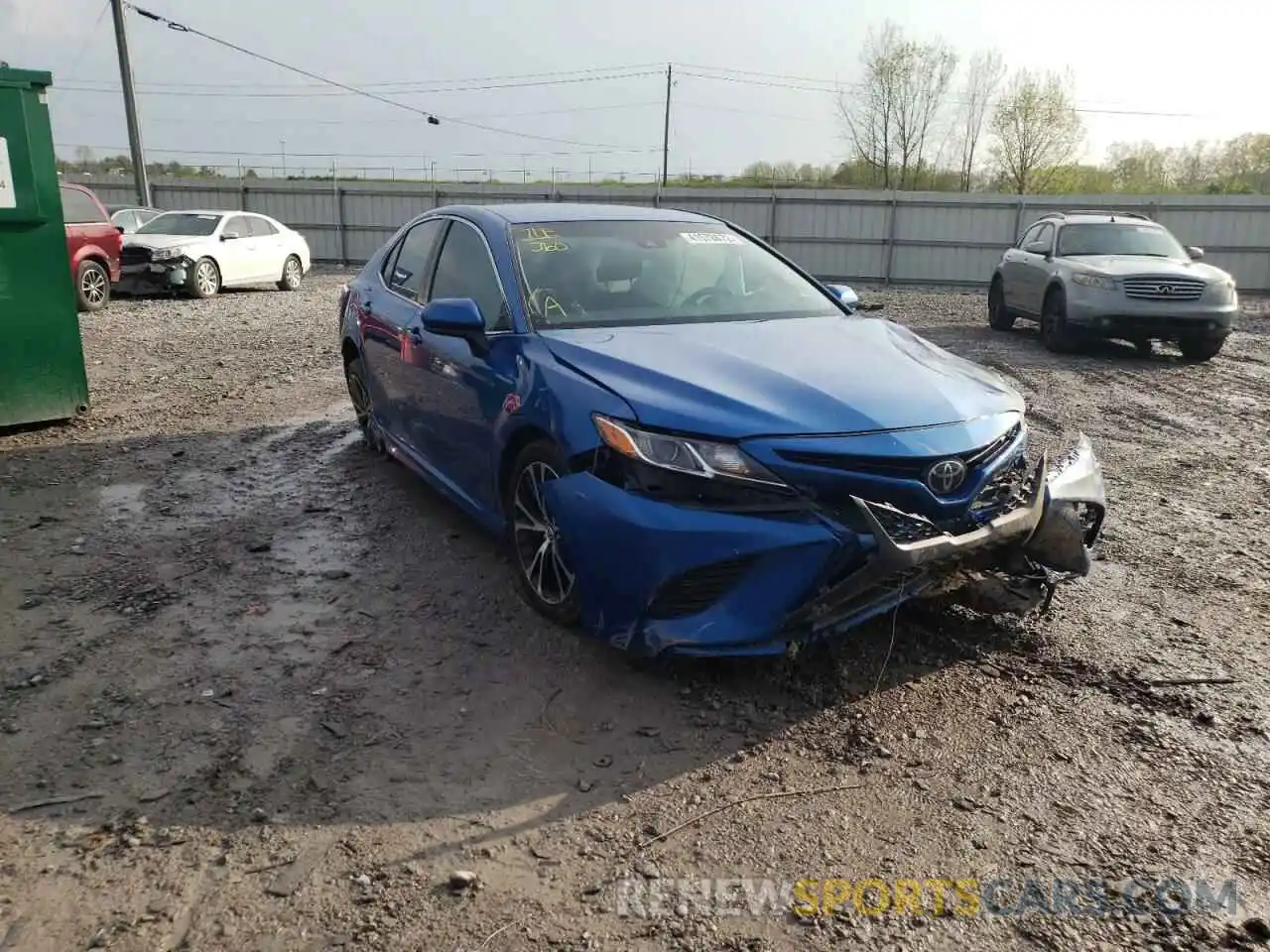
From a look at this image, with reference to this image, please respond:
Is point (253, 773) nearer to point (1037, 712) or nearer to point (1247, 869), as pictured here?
point (1037, 712)

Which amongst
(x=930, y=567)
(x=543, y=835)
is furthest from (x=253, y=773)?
(x=930, y=567)

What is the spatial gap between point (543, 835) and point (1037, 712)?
5.66 ft

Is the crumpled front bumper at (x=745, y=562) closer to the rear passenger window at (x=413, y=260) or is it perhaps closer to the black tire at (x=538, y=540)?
the black tire at (x=538, y=540)

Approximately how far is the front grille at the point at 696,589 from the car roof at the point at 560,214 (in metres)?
2.27

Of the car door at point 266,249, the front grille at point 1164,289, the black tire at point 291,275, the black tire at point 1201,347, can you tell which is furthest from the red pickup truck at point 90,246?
the black tire at point 1201,347

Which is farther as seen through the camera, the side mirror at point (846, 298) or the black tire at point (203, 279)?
the black tire at point (203, 279)

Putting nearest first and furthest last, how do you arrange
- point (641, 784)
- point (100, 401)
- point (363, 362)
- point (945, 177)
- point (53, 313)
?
point (641, 784) < point (363, 362) < point (53, 313) < point (100, 401) < point (945, 177)

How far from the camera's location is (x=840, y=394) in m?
3.32

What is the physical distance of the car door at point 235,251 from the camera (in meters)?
17.1

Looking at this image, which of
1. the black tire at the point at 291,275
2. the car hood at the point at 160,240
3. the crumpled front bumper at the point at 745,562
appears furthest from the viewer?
the black tire at the point at 291,275

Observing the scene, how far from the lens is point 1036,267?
41.0 feet

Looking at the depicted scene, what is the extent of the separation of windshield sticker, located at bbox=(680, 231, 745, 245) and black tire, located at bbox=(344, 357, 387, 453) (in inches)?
92.8

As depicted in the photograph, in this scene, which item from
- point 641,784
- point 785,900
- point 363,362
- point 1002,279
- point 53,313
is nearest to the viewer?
point 785,900

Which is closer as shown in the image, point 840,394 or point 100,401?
point 840,394
